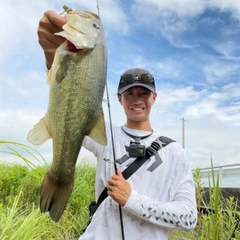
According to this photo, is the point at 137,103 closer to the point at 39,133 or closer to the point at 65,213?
the point at 39,133

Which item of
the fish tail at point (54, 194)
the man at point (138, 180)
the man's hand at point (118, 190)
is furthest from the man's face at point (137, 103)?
the fish tail at point (54, 194)

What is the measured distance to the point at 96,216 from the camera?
250cm

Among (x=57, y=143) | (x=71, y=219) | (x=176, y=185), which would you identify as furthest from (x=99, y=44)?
(x=71, y=219)

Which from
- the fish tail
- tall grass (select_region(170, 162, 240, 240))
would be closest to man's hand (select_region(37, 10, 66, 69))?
the fish tail

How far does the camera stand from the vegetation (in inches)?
154

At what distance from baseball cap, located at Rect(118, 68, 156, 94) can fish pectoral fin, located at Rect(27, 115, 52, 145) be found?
0.90 m

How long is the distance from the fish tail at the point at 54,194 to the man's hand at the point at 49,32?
795 mm

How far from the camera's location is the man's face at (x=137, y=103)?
276 cm

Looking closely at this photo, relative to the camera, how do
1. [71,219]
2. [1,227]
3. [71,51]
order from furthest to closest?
[71,219] < [1,227] < [71,51]

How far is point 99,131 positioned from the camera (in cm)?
205

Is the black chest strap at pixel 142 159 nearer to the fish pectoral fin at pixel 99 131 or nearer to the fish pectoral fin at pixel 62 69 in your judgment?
the fish pectoral fin at pixel 99 131

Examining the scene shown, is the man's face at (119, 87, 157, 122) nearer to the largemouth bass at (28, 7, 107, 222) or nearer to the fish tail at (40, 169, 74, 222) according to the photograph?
the largemouth bass at (28, 7, 107, 222)

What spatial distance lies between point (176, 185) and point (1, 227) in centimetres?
262

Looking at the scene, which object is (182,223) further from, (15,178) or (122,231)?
(15,178)
